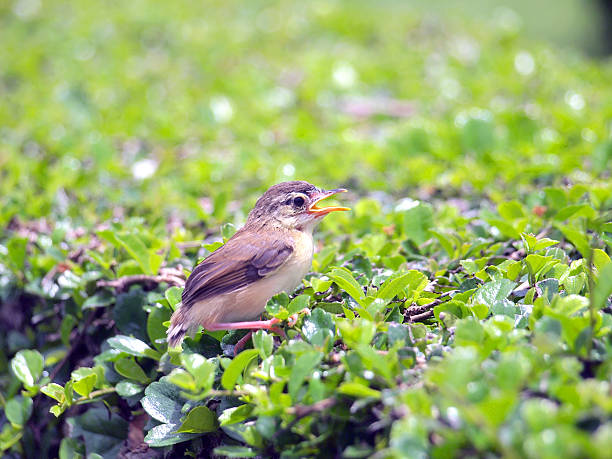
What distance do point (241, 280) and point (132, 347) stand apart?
565 millimetres

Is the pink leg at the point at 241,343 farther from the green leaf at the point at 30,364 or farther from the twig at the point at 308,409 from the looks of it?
the green leaf at the point at 30,364

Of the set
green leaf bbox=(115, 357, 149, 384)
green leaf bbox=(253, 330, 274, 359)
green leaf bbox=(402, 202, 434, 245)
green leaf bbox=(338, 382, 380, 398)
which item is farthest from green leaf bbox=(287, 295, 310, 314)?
green leaf bbox=(402, 202, 434, 245)

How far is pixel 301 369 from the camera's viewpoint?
6.95ft

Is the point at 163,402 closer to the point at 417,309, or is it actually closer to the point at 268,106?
the point at 417,309

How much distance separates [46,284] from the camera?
3.54m

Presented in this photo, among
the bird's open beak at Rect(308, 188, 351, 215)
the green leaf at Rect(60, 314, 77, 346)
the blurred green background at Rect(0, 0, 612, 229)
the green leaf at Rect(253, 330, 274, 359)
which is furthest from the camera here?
the blurred green background at Rect(0, 0, 612, 229)

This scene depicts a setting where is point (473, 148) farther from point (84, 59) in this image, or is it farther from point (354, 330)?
point (84, 59)

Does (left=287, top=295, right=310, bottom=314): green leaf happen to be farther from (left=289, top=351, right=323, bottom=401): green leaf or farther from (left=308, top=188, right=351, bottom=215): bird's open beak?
(left=308, top=188, right=351, bottom=215): bird's open beak

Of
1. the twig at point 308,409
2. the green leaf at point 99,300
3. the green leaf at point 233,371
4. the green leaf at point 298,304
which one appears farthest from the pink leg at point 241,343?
the green leaf at point 99,300

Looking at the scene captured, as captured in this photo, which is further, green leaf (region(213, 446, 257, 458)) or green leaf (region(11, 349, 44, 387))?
green leaf (region(11, 349, 44, 387))

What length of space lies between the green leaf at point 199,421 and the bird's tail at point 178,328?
1.31 ft

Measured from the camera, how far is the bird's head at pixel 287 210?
11.1 feet

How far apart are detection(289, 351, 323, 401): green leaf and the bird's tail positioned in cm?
77

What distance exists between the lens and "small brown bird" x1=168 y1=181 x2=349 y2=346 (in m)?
2.78
